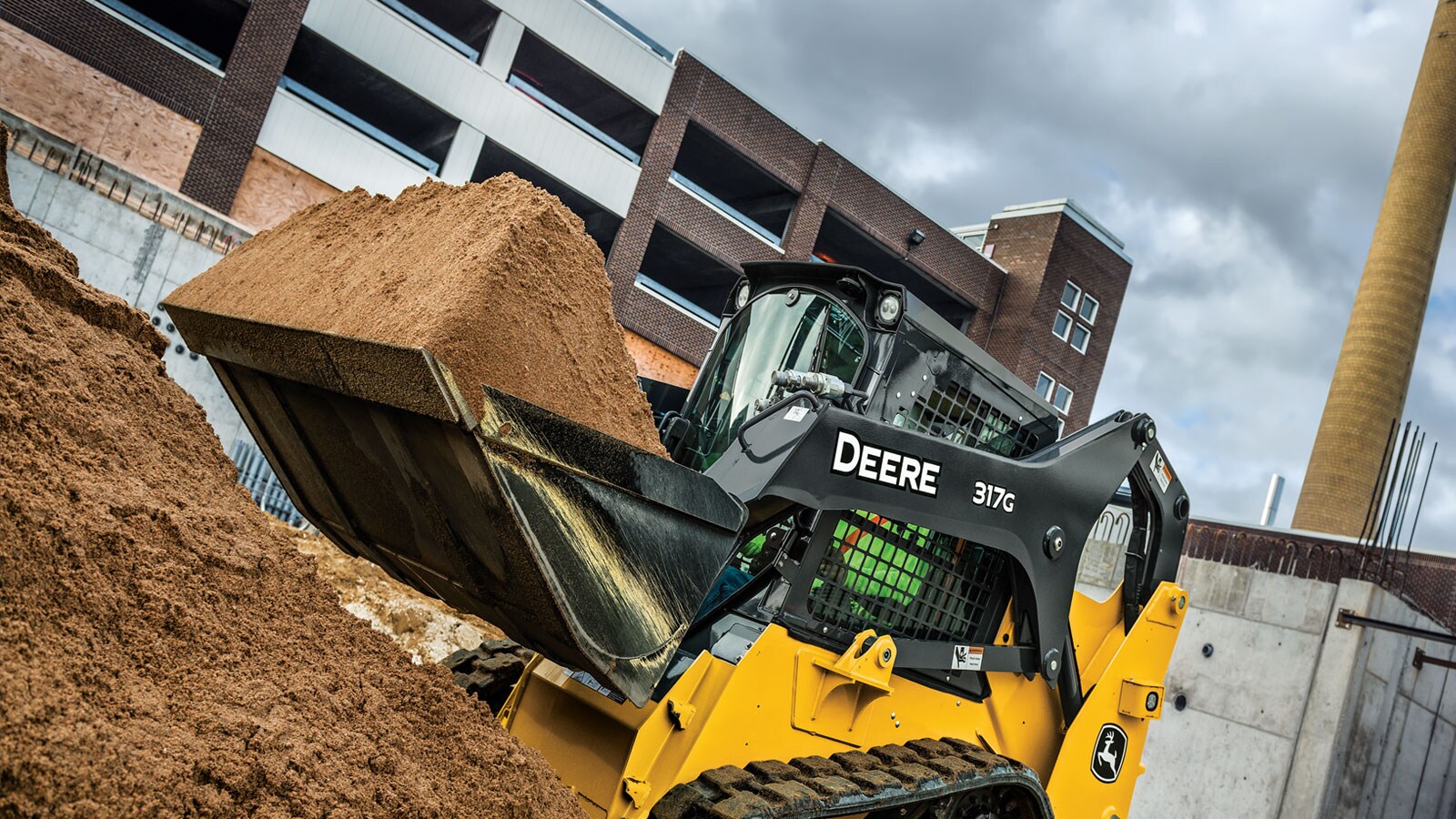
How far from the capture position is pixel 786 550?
12.3 ft

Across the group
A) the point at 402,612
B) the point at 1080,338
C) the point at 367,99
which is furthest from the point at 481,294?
the point at 1080,338

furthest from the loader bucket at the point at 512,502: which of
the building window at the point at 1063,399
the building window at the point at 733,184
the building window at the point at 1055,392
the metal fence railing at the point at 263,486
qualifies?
the building window at the point at 1063,399

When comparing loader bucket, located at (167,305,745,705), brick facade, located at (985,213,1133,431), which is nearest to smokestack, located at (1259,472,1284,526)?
brick facade, located at (985,213,1133,431)

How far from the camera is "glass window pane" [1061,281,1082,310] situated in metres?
32.7

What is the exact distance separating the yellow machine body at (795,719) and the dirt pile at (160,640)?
0.41 m

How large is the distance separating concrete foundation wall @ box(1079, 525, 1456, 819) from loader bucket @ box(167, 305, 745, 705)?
808 cm

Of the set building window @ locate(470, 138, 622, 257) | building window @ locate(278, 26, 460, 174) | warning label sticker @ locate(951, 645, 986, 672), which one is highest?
building window @ locate(278, 26, 460, 174)

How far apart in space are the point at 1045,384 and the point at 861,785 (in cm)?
3086

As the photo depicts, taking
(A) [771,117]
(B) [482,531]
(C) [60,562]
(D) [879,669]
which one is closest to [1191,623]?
(D) [879,669]

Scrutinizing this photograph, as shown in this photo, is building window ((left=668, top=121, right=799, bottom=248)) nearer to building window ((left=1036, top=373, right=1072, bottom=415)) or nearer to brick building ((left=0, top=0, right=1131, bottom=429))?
brick building ((left=0, top=0, right=1131, bottom=429))

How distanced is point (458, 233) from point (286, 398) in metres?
0.93

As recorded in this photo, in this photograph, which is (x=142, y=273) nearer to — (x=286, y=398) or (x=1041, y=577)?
(x=286, y=398)

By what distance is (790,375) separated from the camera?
3994 mm

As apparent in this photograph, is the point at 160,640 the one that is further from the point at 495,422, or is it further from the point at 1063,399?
the point at 1063,399
